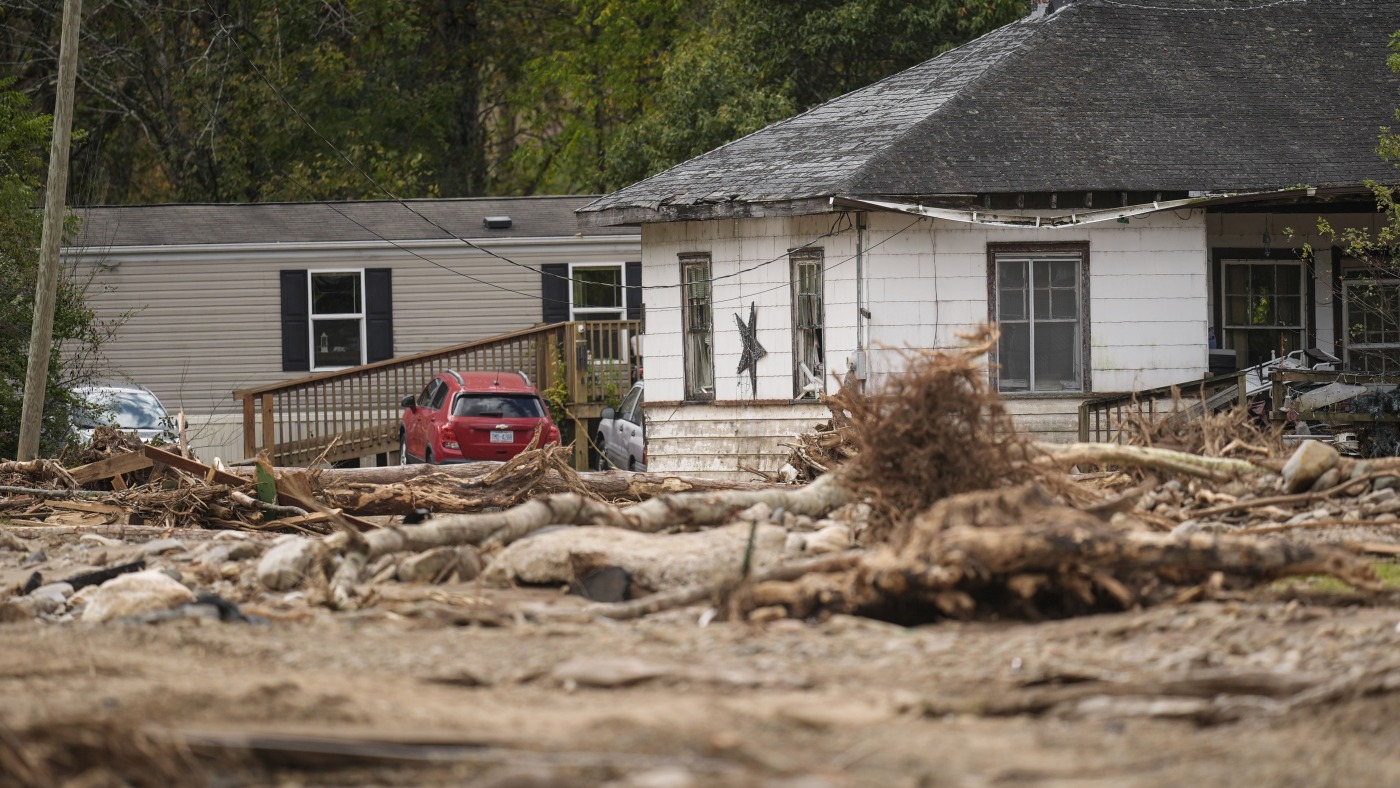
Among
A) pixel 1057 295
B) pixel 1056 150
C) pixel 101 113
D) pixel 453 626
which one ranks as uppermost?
pixel 101 113

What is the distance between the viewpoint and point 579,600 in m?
9.99

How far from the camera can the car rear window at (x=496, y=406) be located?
23.7 meters

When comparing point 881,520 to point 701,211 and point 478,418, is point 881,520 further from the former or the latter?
point 478,418

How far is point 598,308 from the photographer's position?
28562 mm

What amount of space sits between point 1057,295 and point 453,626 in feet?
37.9

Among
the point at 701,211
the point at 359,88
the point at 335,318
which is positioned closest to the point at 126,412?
the point at 335,318

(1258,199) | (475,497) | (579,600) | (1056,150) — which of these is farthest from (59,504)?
(1258,199)

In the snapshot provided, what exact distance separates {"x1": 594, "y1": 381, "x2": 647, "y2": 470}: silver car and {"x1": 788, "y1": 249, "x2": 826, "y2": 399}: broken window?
2.50 metres

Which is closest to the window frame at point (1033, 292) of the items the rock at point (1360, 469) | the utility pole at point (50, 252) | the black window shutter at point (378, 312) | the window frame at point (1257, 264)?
the window frame at point (1257, 264)

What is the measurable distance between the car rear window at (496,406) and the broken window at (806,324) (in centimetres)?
560

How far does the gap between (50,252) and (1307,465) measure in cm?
1341

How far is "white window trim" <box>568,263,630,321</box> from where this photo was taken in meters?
28.4

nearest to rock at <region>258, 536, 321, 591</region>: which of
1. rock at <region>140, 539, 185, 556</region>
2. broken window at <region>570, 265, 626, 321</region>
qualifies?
rock at <region>140, 539, 185, 556</region>

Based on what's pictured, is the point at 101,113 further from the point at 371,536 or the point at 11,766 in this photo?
the point at 11,766
